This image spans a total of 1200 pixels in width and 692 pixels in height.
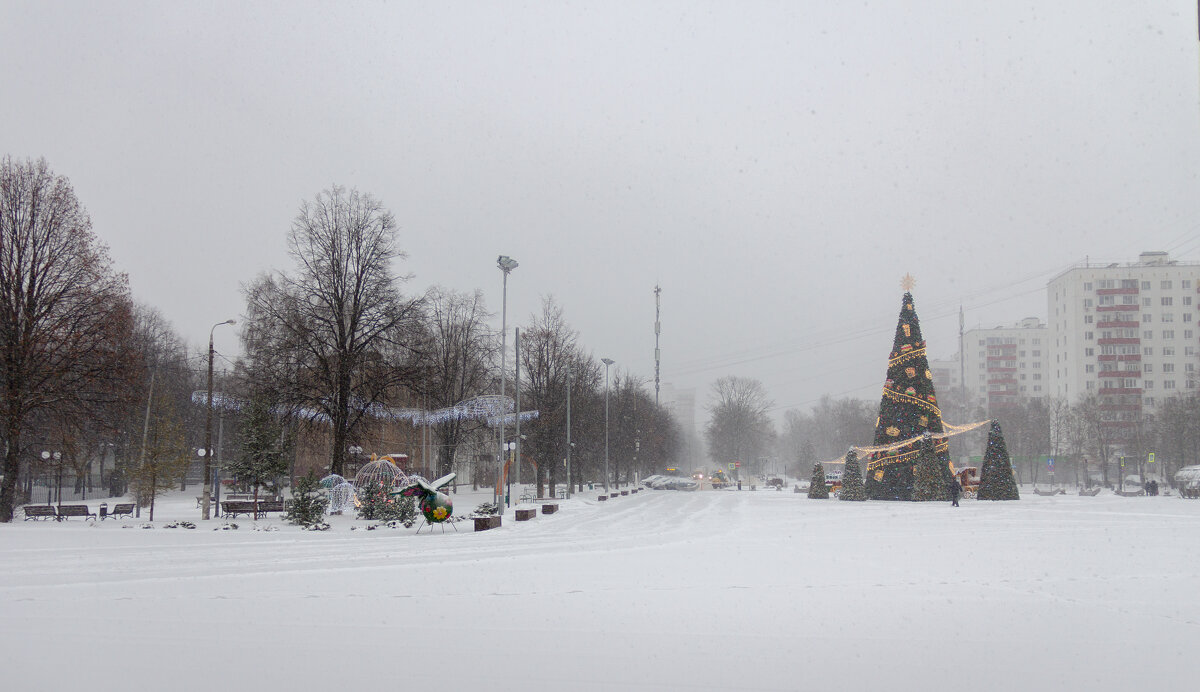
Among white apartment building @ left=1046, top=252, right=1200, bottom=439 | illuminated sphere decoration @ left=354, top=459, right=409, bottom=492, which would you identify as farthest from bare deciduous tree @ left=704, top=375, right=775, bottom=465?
illuminated sphere decoration @ left=354, top=459, right=409, bottom=492

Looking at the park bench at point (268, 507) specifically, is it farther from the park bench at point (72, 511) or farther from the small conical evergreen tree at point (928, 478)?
the small conical evergreen tree at point (928, 478)

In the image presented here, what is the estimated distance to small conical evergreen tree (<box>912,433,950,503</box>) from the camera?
39.9 meters

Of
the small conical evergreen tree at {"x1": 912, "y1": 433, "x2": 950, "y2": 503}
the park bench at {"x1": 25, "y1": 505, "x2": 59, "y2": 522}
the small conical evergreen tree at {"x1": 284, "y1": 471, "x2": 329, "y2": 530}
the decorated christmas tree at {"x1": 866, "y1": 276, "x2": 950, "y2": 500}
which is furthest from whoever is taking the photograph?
the decorated christmas tree at {"x1": 866, "y1": 276, "x2": 950, "y2": 500}

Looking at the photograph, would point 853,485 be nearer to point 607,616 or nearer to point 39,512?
point 607,616

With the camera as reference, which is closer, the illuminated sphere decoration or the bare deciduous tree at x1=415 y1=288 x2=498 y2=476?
the illuminated sphere decoration

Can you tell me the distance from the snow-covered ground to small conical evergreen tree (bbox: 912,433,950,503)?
2085 cm

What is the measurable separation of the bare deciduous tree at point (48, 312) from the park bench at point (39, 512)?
1.36 m

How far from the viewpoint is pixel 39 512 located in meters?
29.6

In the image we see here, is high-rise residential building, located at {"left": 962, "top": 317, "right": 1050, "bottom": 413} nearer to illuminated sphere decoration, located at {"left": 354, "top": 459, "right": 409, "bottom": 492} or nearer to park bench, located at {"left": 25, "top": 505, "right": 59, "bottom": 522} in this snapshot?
illuminated sphere decoration, located at {"left": 354, "top": 459, "right": 409, "bottom": 492}

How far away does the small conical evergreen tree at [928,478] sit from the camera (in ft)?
131

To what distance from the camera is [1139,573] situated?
44.9 ft

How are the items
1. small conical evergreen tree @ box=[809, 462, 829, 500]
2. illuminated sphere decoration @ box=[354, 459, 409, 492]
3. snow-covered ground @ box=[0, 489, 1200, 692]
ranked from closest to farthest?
snow-covered ground @ box=[0, 489, 1200, 692] < illuminated sphere decoration @ box=[354, 459, 409, 492] < small conical evergreen tree @ box=[809, 462, 829, 500]

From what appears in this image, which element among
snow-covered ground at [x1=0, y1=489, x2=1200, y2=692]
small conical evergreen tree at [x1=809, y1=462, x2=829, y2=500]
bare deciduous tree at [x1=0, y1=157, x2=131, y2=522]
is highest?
bare deciduous tree at [x1=0, y1=157, x2=131, y2=522]

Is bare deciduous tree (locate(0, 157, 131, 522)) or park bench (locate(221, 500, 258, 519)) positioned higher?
bare deciduous tree (locate(0, 157, 131, 522))
